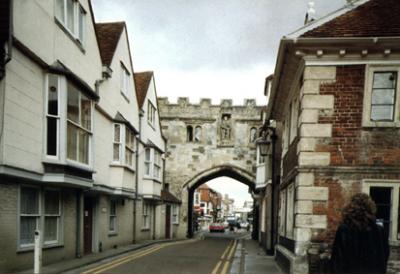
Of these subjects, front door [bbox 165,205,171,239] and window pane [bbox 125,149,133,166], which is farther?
front door [bbox 165,205,171,239]

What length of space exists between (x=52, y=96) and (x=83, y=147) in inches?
93.7

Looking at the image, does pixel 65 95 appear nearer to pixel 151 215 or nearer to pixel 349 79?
pixel 349 79

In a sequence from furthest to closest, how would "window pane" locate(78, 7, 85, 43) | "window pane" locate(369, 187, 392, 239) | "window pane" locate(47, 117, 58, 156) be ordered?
1. "window pane" locate(78, 7, 85, 43)
2. "window pane" locate(47, 117, 58, 156)
3. "window pane" locate(369, 187, 392, 239)

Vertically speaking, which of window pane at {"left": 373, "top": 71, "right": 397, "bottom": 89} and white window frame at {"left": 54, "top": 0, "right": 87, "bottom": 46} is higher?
white window frame at {"left": 54, "top": 0, "right": 87, "bottom": 46}

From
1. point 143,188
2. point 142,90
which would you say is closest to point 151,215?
point 143,188

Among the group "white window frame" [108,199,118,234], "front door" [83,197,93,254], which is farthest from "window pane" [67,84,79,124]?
"white window frame" [108,199,118,234]

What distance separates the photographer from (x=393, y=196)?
9555 millimetres

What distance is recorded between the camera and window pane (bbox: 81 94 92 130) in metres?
13.1

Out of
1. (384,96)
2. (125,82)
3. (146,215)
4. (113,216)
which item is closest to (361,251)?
(384,96)

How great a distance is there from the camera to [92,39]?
15180 mm

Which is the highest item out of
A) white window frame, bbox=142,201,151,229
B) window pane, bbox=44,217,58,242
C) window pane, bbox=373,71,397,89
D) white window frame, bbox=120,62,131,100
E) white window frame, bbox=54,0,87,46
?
white window frame, bbox=54,0,87,46

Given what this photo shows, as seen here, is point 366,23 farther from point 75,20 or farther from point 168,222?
point 168,222

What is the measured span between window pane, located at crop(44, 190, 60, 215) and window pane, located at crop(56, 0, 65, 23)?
503 cm

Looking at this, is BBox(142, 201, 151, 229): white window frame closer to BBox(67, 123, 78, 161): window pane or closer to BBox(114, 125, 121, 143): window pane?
BBox(114, 125, 121, 143): window pane
